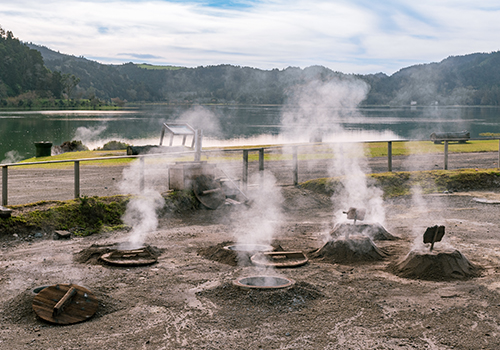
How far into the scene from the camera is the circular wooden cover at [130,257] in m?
8.33

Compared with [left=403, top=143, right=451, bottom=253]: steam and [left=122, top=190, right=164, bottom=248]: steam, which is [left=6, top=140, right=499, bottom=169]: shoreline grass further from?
[left=122, top=190, right=164, bottom=248]: steam

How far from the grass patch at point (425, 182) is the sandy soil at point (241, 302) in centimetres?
539

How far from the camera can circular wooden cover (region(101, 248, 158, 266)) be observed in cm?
833

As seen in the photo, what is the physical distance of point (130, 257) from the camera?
8.64 metres

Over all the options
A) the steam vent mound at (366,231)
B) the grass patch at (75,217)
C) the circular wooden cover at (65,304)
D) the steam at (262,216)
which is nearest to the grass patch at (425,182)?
the steam at (262,216)

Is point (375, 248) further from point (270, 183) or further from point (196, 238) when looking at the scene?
point (270, 183)

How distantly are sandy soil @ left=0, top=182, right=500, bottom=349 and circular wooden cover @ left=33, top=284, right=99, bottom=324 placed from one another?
106 millimetres

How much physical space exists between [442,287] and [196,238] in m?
5.21

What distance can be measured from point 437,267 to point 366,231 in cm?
244

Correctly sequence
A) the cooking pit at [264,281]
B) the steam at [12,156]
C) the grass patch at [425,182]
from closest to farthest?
the cooking pit at [264,281] → the grass patch at [425,182] → the steam at [12,156]

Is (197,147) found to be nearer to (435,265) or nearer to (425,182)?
(435,265)

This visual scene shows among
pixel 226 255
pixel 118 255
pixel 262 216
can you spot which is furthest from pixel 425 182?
pixel 118 255

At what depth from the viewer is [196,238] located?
1055cm

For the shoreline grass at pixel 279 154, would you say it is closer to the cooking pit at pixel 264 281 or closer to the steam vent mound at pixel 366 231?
the steam vent mound at pixel 366 231
